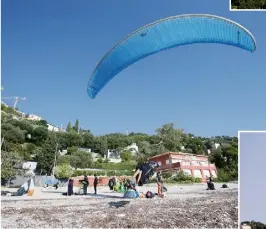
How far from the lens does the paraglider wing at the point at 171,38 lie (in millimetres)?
7902

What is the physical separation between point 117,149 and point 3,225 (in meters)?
6.51

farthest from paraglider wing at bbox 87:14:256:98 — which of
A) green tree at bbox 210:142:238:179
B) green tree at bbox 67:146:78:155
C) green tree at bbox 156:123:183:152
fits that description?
green tree at bbox 210:142:238:179

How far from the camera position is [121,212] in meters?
7.85

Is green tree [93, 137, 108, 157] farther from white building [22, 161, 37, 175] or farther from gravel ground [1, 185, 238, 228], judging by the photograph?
gravel ground [1, 185, 238, 228]

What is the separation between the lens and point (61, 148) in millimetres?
11781

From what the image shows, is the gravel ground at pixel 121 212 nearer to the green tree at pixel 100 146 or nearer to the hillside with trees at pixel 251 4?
the green tree at pixel 100 146

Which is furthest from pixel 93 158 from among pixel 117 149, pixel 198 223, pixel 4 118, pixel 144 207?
pixel 198 223

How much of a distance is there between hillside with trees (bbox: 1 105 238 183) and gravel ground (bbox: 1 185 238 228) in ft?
5.62

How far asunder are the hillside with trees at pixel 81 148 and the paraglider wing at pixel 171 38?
2.82 metres

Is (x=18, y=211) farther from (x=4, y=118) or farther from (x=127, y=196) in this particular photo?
(x=4, y=118)

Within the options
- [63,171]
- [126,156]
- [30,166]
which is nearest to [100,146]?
[126,156]

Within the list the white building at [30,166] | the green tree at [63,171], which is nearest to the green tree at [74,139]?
the green tree at [63,171]

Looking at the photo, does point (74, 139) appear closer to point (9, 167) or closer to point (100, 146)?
point (100, 146)

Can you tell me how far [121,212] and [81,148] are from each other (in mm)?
5378
